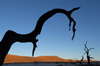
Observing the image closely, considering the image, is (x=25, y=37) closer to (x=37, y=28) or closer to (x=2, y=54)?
(x=37, y=28)

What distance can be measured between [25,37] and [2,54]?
0.85 meters

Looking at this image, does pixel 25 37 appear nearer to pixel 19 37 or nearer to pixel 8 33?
pixel 19 37

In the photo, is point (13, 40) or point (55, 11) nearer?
point (13, 40)

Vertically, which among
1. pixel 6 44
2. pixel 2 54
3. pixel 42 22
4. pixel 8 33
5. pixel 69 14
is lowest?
pixel 2 54

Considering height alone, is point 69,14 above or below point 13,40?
above

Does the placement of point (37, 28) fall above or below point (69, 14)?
below

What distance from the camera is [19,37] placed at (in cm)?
446

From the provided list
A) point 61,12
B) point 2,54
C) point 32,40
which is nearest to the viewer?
point 2,54

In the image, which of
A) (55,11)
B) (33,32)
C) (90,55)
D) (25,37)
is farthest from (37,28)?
(90,55)

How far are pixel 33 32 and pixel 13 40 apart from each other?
0.67 m

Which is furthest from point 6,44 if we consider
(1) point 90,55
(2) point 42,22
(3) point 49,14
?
(1) point 90,55

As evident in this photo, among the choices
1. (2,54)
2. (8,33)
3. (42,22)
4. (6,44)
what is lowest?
(2,54)

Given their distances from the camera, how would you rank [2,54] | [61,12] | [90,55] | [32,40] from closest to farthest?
[2,54] → [32,40] → [61,12] → [90,55]

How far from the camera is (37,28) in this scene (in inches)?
181
